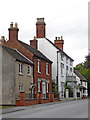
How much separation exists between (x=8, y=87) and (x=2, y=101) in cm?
171

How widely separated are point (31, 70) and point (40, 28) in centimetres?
1442

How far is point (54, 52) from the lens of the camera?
47.4 meters

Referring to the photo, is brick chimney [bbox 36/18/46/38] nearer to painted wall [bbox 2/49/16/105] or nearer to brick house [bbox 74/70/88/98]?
painted wall [bbox 2/49/16/105]

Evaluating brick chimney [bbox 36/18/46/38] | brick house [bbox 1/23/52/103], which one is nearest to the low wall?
brick house [bbox 1/23/52/103]

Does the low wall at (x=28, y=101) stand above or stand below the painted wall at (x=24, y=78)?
below

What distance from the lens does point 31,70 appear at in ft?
115

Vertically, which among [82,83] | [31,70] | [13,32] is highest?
[13,32]

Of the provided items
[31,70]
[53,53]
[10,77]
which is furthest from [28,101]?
[53,53]

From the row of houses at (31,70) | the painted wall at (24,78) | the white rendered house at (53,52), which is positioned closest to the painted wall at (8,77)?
the row of houses at (31,70)

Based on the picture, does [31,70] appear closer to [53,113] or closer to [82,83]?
[53,113]

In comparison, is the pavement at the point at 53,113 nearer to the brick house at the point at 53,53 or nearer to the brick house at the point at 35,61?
the brick house at the point at 35,61

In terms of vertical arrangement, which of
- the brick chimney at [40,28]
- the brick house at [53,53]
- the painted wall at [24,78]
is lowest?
the painted wall at [24,78]

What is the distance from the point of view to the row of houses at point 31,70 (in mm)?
30172

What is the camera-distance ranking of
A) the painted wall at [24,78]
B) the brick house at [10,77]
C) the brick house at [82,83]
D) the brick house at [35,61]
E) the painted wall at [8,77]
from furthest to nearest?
the brick house at [82,83], the brick house at [35,61], the painted wall at [24,78], the painted wall at [8,77], the brick house at [10,77]
